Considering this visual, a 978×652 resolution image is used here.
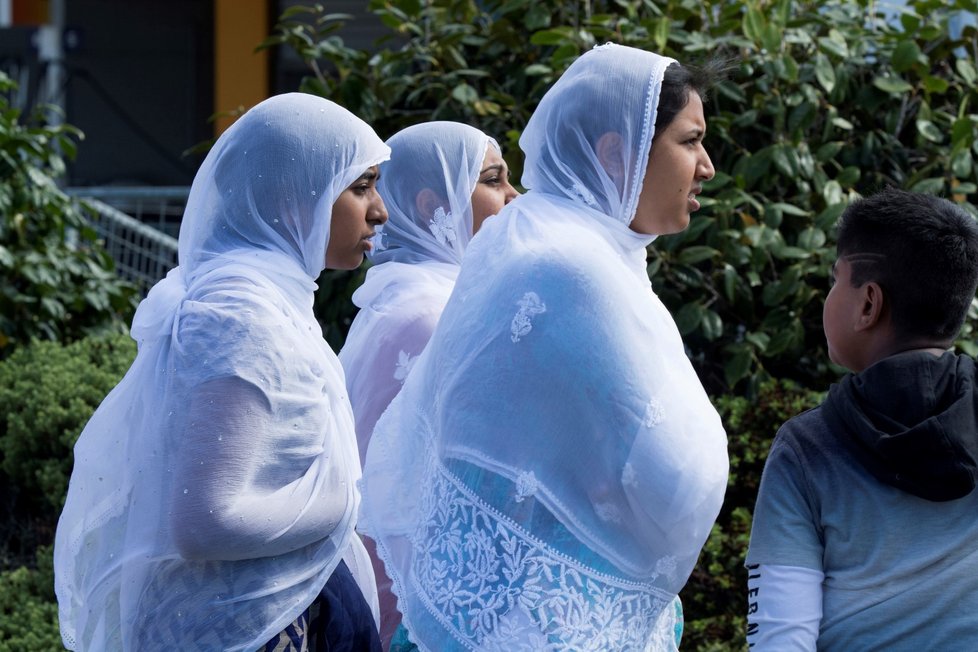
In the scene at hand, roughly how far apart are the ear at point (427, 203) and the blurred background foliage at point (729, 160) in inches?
37.7

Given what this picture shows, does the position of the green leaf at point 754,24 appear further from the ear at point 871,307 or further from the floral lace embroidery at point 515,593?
the floral lace embroidery at point 515,593

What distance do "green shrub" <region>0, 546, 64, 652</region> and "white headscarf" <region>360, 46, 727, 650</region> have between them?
6.91 feet

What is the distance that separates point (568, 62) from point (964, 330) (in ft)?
5.15

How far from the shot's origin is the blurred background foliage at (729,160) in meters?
4.26

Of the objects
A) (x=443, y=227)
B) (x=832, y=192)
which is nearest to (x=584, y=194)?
(x=443, y=227)

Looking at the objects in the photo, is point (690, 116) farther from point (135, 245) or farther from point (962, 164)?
point (135, 245)

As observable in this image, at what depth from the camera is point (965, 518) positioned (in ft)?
6.46

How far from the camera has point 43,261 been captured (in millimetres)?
5852

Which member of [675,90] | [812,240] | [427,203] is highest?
[675,90]

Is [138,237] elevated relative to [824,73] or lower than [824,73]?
lower

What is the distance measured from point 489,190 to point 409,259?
29cm

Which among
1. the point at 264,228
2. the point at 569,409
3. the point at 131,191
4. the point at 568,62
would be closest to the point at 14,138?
the point at 131,191

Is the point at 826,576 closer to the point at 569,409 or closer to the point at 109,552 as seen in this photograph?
the point at 569,409

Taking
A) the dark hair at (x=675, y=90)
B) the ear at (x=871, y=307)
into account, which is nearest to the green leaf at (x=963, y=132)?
the dark hair at (x=675, y=90)
